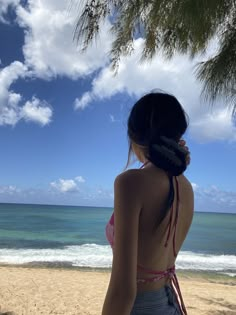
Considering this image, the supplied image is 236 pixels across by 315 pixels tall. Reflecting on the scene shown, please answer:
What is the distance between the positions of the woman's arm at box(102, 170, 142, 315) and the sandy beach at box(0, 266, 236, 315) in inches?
223

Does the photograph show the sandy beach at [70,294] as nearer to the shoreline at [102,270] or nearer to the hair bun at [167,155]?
the shoreline at [102,270]

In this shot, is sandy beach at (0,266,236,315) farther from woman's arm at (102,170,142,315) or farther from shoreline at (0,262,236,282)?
woman's arm at (102,170,142,315)

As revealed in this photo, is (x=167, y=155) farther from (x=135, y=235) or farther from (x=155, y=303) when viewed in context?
(x=155, y=303)

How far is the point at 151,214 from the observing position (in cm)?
110

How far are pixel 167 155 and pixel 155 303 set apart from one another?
1.33ft

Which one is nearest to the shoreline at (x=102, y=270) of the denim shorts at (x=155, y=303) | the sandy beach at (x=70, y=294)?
the sandy beach at (x=70, y=294)

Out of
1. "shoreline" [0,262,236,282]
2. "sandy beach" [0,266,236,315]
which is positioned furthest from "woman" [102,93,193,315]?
"shoreline" [0,262,236,282]

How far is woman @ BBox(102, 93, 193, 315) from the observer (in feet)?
3.41

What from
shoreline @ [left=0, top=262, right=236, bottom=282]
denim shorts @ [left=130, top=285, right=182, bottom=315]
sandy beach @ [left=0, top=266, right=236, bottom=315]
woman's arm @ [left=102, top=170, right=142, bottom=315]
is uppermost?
woman's arm @ [left=102, top=170, right=142, bottom=315]

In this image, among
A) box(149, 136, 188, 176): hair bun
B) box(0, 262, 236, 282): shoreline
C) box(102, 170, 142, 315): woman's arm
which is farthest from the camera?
box(0, 262, 236, 282): shoreline

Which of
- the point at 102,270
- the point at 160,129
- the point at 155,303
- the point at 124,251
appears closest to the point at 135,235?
the point at 124,251

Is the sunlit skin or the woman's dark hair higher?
the woman's dark hair

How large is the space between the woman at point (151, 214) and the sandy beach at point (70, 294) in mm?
5600

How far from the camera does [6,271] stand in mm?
10977
